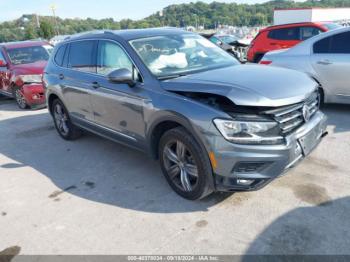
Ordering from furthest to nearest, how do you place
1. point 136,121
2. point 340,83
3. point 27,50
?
point 27,50 → point 340,83 → point 136,121

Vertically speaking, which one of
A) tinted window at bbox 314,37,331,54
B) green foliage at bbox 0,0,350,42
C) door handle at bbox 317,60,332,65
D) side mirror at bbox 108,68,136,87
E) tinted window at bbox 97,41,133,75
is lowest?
door handle at bbox 317,60,332,65

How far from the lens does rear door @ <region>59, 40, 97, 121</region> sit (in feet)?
15.4

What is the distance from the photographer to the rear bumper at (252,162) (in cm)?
292

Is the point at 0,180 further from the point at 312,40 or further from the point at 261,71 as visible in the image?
the point at 312,40

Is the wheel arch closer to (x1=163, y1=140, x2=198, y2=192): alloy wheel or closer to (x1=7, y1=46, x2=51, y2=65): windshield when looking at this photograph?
(x1=163, y1=140, x2=198, y2=192): alloy wheel

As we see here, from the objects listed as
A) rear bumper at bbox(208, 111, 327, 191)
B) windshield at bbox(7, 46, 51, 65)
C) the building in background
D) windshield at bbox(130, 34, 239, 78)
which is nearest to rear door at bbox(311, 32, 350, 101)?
windshield at bbox(130, 34, 239, 78)

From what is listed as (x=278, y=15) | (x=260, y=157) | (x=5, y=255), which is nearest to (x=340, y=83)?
(x=260, y=157)

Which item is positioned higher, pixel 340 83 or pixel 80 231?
pixel 340 83

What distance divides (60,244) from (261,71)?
277 centimetres

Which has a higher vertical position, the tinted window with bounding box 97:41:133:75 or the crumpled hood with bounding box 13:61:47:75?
the tinted window with bounding box 97:41:133:75


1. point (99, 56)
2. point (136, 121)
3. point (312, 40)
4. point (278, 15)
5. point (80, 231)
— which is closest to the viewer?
point (80, 231)

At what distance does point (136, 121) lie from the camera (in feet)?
12.9

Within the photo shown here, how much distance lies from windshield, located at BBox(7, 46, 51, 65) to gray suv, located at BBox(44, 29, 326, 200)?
5.34 metres

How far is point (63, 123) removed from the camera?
19.6ft
